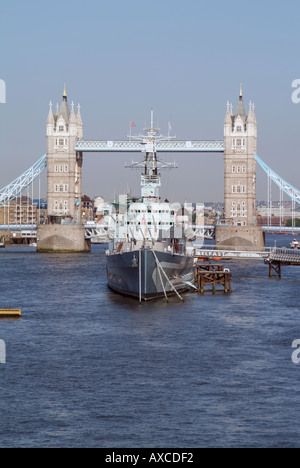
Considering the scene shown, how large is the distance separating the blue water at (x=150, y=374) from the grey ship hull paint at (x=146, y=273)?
1.32 m

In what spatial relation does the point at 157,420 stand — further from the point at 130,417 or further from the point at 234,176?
the point at 234,176

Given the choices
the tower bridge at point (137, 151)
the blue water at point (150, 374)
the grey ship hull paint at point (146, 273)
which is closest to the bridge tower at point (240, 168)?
the tower bridge at point (137, 151)

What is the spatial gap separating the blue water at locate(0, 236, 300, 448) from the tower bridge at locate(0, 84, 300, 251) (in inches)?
2772

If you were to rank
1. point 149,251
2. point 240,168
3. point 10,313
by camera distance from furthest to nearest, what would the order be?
point 240,168, point 149,251, point 10,313

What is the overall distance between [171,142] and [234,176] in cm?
1254

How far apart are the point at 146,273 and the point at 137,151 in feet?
253

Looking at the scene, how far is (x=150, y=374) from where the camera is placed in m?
31.9

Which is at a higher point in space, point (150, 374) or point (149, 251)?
point (149, 251)

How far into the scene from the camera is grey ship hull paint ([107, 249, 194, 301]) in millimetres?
52500

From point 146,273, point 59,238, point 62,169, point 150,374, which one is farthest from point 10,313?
point 62,169

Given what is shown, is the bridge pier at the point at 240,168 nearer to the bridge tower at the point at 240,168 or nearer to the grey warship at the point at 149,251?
the bridge tower at the point at 240,168

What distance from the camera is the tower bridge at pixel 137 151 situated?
413 ft

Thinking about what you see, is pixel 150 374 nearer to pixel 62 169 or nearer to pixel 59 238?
pixel 59 238

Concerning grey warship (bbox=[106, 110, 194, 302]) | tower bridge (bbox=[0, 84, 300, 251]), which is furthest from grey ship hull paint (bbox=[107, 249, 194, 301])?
tower bridge (bbox=[0, 84, 300, 251])
